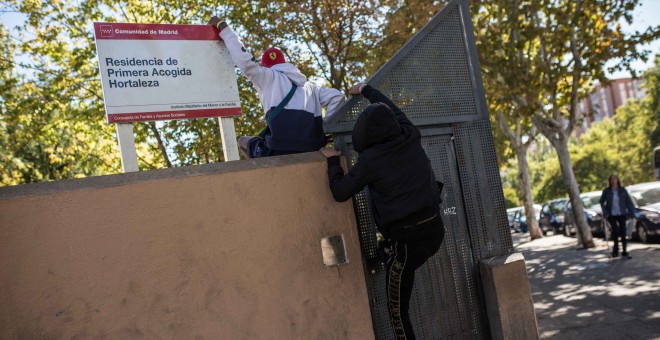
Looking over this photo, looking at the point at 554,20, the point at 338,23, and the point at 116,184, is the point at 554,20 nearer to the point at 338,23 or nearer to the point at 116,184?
the point at 338,23

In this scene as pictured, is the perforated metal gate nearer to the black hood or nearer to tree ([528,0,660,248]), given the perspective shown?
the black hood

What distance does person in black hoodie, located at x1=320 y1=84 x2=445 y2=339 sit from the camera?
368 centimetres

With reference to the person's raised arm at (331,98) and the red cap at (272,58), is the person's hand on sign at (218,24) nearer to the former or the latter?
the red cap at (272,58)

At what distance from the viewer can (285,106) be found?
4.24 m

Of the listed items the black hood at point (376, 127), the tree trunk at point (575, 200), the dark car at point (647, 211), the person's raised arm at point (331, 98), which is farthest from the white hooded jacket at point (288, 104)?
the tree trunk at point (575, 200)

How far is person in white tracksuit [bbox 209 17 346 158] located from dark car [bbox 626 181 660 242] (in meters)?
11.5

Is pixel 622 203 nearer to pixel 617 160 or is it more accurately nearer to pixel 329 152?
pixel 329 152

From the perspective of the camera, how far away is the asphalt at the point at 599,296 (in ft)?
20.1

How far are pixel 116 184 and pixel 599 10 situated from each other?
47.5ft

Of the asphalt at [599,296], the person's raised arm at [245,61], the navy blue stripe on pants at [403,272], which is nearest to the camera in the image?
the navy blue stripe on pants at [403,272]

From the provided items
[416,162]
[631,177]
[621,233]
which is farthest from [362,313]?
[631,177]

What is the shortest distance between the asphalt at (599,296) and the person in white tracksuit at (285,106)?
3.80m

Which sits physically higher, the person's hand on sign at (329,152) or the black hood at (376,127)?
the black hood at (376,127)

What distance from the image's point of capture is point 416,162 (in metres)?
3.77
